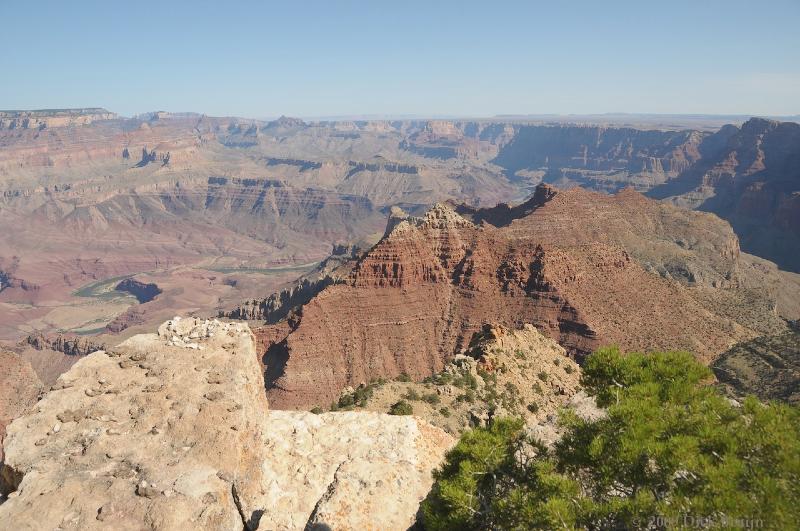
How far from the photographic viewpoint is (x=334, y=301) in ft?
212

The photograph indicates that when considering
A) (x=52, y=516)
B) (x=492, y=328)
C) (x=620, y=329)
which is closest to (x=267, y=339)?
(x=492, y=328)

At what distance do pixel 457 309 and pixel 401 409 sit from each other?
37.9 metres

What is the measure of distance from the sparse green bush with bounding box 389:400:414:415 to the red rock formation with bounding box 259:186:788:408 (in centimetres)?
2475

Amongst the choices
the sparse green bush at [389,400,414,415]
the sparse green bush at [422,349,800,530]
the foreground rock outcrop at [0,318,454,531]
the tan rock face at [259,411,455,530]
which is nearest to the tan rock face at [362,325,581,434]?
the sparse green bush at [389,400,414,415]

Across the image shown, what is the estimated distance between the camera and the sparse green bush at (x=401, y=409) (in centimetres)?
3262

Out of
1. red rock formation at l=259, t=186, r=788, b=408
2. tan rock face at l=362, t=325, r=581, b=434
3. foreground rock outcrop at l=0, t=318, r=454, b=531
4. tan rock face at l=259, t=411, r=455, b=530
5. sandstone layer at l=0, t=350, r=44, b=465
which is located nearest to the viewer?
foreground rock outcrop at l=0, t=318, r=454, b=531

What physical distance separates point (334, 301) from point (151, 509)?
4806cm

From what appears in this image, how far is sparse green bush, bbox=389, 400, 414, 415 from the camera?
1284 inches

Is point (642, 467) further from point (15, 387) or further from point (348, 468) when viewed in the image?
point (15, 387)

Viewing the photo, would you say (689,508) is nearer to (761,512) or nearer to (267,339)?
(761,512)

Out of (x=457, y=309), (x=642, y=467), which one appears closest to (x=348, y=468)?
(x=642, y=467)

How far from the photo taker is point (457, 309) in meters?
69.9

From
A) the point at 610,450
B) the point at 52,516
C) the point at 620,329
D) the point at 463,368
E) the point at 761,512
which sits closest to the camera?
the point at 761,512

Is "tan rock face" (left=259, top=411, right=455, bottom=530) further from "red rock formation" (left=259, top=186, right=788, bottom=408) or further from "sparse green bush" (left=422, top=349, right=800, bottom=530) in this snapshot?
"red rock formation" (left=259, top=186, right=788, bottom=408)
